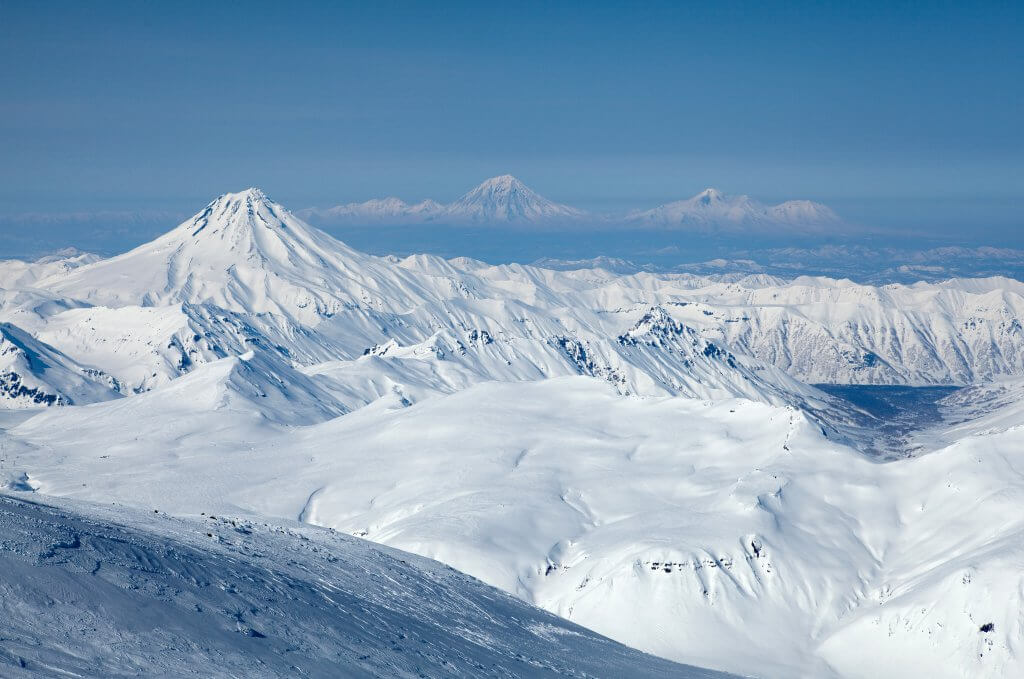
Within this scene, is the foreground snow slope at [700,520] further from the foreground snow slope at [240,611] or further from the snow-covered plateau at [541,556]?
the foreground snow slope at [240,611]

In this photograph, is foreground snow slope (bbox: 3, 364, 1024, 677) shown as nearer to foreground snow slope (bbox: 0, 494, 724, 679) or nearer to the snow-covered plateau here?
the snow-covered plateau

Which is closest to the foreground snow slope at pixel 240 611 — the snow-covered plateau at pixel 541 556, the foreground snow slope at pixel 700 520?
the snow-covered plateau at pixel 541 556

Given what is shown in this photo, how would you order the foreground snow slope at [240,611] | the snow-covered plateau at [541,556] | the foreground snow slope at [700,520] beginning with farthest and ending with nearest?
the foreground snow slope at [700,520] < the snow-covered plateau at [541,556] < the foreground snow slope at [240,611]

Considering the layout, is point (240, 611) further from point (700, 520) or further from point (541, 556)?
point (700, 520)

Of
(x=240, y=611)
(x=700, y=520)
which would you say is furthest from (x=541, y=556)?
(x=240, y=611)

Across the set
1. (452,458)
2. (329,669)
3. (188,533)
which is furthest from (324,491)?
(329,669)

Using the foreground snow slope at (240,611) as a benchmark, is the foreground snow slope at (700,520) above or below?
below
